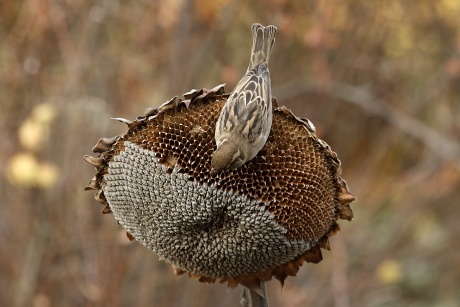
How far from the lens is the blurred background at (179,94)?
3.72 metres

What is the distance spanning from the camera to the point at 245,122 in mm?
1480

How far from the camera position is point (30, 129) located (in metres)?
3.21

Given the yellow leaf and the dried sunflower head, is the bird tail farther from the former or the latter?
the yellow leaf

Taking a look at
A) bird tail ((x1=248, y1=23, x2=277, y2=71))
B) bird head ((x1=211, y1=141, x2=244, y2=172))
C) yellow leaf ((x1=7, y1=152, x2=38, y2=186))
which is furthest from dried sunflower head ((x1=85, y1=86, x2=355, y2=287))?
yellow leaf ((x1=7, y1=152, x2=38, y2=186))

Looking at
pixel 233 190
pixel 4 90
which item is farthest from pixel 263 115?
pixel 4 90

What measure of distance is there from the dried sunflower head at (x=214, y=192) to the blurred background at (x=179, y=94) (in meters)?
2.01

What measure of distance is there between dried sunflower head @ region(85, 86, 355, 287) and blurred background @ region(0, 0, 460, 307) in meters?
2.01

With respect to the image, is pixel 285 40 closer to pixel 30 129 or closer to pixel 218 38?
pixel 218 38

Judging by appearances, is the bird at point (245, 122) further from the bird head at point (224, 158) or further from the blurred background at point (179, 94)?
the blurred background at point (179, 94)

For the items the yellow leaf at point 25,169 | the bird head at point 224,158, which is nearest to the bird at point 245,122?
the bird head at point 224,158

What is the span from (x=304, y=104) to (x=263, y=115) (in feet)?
9.55

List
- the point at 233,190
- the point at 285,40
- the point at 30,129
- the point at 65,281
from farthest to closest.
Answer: the point at 285,40
the point at 65,281
the point at 30,129
the point at 233,190

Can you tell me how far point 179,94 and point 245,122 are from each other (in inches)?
80.9

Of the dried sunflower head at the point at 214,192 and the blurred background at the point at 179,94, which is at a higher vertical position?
the blurred background at the point at 179,94
